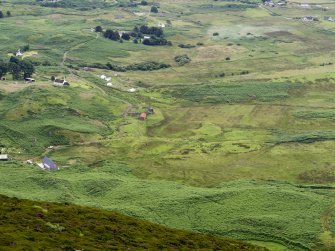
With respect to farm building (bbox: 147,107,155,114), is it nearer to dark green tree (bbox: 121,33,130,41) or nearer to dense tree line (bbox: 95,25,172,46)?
dense tree line (bbox: 95,25,172,46)

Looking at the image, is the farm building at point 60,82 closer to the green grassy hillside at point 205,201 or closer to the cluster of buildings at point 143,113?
the cluster of buildings at point 143,113

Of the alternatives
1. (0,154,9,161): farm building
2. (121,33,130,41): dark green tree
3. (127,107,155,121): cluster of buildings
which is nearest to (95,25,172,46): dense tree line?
(121,33,130,41): dark green tree

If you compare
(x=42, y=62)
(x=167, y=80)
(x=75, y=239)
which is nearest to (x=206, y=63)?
(x=167, y=80)

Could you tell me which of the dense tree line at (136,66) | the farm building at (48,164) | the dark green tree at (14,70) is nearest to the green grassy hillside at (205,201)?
the farm building at (48,164)

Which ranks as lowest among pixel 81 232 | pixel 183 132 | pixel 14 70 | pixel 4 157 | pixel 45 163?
pixel 183 132

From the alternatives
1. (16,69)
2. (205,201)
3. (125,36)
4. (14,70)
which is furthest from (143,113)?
(125,36)

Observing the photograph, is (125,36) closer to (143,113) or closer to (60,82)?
(60,82)
